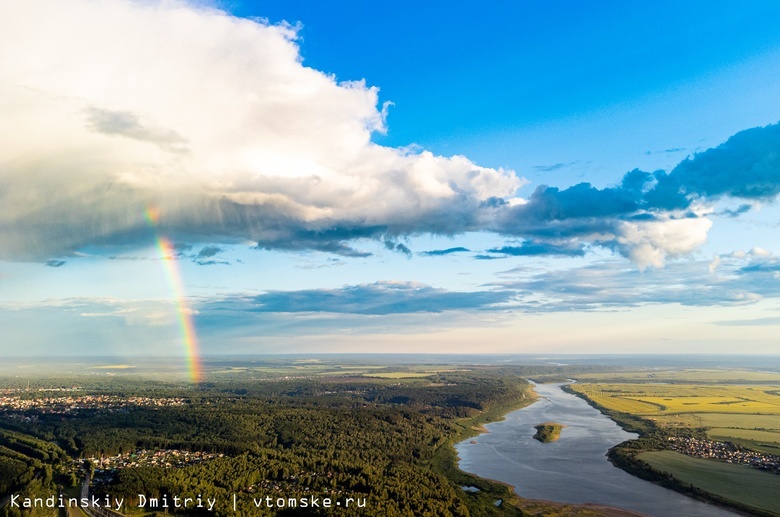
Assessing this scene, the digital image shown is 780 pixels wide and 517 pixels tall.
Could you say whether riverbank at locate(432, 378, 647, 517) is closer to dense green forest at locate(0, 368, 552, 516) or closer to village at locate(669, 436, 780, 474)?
dense green forest at locate(0, 368, 552, 516)

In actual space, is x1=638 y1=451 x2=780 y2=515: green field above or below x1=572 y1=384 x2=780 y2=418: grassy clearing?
above

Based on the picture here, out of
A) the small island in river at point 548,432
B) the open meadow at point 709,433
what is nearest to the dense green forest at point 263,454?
the small island in river at point 548,432

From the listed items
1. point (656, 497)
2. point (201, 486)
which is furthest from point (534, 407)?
point (201, 486)

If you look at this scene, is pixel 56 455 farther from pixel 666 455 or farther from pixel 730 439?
pixel 730 439

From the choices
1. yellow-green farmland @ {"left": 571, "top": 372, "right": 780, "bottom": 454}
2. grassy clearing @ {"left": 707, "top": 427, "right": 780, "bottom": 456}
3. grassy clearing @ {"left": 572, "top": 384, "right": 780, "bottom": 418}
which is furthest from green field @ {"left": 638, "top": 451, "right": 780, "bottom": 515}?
grassy clearing @ {"left": 572, "top": 384, "right": 780, "bottom": 418}

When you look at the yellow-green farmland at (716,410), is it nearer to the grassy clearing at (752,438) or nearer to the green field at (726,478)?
the grassy clearing at (752,438)

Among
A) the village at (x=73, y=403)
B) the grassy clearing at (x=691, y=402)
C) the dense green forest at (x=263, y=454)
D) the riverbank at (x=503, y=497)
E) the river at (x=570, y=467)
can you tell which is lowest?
the grassy clearing at (x=691, y=402)
